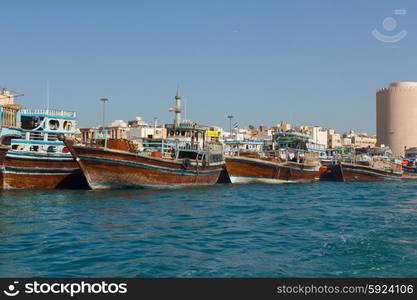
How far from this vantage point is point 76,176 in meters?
29.4

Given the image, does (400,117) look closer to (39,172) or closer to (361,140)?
(361,140)

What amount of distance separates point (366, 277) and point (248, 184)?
1134 inches

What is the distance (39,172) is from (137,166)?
710 centimetres

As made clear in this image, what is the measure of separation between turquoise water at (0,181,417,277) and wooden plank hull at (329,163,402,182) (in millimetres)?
28203

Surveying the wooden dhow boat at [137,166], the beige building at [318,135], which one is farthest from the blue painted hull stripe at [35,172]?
the beige building at [318,135]

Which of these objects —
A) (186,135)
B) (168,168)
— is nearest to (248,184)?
(186,135)

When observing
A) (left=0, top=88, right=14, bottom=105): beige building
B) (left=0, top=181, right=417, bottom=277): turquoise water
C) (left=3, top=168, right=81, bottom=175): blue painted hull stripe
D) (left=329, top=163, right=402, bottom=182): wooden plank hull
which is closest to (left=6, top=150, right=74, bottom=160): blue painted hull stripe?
(left=3, top=168, right=81, bottom=175): blue painted hull stripe

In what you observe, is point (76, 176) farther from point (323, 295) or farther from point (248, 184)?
point (323, 295)

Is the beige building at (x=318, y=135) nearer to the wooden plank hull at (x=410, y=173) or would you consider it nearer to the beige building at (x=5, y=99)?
the wooden plank hull at (x=410, y=173)

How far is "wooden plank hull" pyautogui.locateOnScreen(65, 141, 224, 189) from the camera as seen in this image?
2588cm

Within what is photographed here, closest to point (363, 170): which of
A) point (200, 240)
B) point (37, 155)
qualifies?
point (37, 155)

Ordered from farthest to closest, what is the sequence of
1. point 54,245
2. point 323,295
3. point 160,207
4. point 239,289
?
point 160,207 → point 54,245 → point 239,289 → point 323,295

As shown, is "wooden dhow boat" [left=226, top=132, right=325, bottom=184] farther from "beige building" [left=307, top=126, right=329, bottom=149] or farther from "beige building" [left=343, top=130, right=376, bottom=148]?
"beige building" [left=343, top=130, right=376, bottom=148]

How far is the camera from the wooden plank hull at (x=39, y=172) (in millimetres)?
26938
